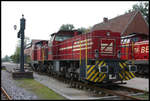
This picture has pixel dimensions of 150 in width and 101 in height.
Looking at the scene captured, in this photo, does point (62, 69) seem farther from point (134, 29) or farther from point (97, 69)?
point (134, 29)

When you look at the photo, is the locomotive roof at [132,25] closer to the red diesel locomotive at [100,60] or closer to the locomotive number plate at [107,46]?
the red diesel locomotive at [100,60]

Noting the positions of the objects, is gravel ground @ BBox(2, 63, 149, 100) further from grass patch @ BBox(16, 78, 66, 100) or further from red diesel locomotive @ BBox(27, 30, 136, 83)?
red diesel locomotive @ BBox(27, 30, 136, 83)

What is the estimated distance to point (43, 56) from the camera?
14.3m

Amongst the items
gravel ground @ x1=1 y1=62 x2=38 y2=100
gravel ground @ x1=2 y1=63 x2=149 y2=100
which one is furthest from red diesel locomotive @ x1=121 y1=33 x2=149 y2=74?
gravel ground @ x1=1 y1=62 x2=38 y2=100

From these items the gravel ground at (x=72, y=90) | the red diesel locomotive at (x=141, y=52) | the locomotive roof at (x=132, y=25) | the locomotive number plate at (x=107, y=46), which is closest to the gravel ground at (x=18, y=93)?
the gravel ground at (x=72, y=90)

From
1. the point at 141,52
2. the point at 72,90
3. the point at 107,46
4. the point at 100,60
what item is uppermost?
the point at 107,46

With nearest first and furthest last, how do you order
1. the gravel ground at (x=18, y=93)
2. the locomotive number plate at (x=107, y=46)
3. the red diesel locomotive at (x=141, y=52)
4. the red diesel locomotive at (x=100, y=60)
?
the gravel ground at (x=18, y=93), the red diesel locomotive at (x=100, y=60), the locomotive number plate at (x=107, y=46), the red diesel locomotive at (x=141, y=52)

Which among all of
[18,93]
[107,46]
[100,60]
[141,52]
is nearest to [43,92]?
[18,93]

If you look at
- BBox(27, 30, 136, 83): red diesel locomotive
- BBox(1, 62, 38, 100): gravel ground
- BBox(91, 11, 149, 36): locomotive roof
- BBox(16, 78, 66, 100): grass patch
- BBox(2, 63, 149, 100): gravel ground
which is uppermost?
BBox(91, 11, 149, 36): locomotive roof

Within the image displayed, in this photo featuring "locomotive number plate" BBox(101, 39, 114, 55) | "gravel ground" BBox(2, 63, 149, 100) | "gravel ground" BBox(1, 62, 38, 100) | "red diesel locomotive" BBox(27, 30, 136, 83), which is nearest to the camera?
"gravel ground" BBox(1, 62, 38, 100)

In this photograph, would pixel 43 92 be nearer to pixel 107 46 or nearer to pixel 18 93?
pixel 18 93

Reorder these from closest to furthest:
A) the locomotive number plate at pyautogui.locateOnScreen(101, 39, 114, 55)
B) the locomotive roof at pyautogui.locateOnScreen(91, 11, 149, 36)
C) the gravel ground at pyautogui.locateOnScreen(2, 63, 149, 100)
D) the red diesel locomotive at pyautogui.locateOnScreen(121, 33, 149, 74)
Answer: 1. the gravel ground at pyautogui.locateOnScreen(2, 63, 149, 100)
2. the locomotive number plate at pyautogui.locateOnScreen(101, 39, 114, 55)
3. the red diesel locomotive at pyautogui.locateOnScreen(121, 33, 149, 74)
4. the locomotive roof at pyautogui.locateOnScreen(91, 11, 149, 36)

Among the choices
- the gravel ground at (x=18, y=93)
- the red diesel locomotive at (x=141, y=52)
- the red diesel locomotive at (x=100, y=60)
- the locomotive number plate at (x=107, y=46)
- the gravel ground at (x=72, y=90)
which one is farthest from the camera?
the red diesel locomotive at (x=141, y=52)

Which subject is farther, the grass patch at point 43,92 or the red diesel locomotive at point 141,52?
the red diesel locomotive at point 141,52
